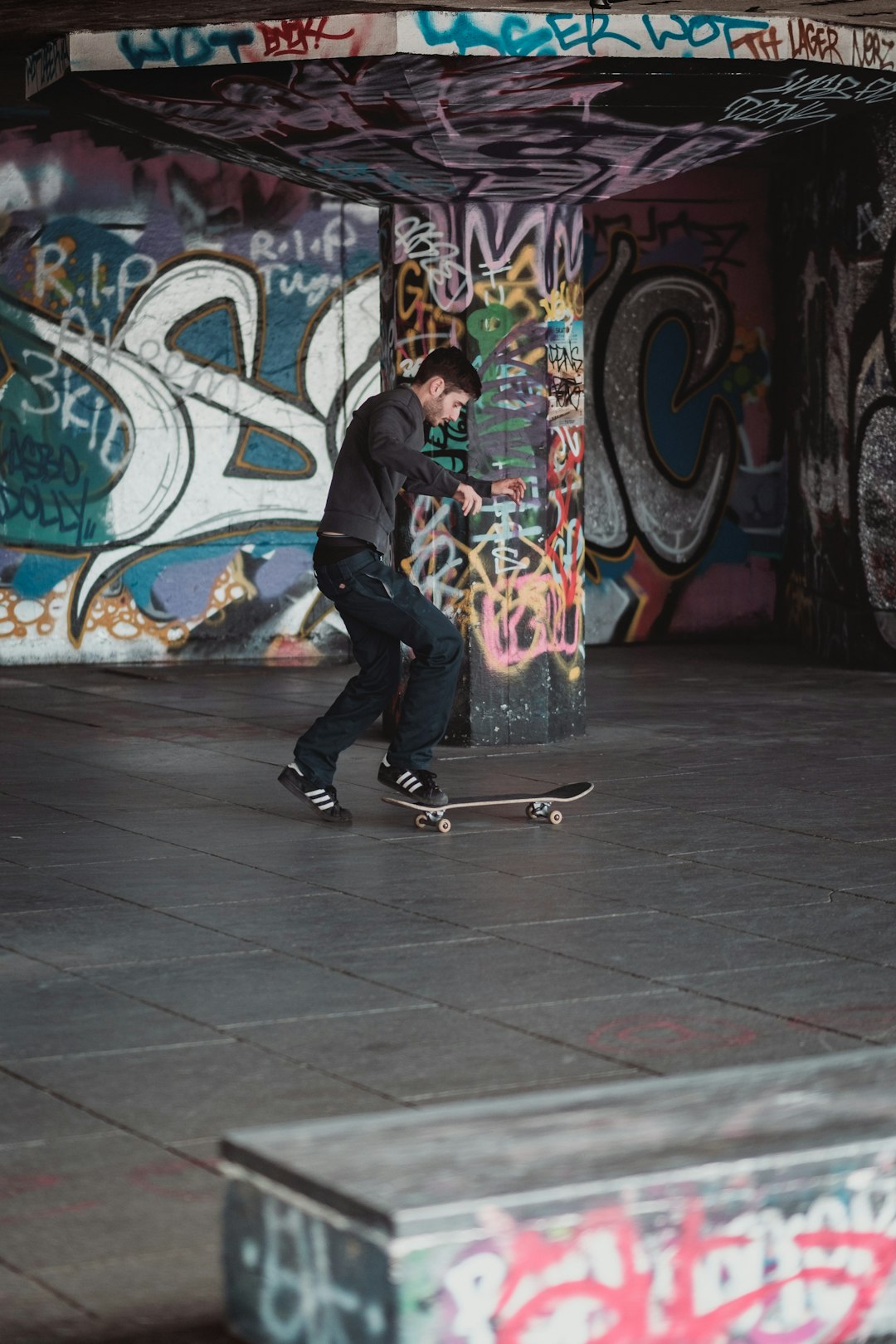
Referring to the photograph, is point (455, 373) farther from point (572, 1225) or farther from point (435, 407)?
point (572, 1225)

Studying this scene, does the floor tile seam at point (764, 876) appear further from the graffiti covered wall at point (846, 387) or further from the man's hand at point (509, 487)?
the graffiti covered wall at point (846, 387)

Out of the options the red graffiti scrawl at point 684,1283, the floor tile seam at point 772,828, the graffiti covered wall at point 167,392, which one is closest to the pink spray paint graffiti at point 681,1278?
the red graffiti scrawl at point 684,1283

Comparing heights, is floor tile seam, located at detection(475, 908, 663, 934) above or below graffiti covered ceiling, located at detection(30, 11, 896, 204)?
below

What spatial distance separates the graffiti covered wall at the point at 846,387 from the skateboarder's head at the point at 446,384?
23.8 feet

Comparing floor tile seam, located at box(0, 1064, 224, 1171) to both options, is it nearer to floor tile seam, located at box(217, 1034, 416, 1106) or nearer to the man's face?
floor tile seam, located at box(217, 1034, 416, 1106)

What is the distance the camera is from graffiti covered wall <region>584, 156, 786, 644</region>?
17.1 m

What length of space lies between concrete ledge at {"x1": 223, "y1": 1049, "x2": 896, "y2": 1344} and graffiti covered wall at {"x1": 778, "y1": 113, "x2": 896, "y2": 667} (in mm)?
12121

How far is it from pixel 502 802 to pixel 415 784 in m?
0.41

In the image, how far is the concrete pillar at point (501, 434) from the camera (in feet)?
36.3

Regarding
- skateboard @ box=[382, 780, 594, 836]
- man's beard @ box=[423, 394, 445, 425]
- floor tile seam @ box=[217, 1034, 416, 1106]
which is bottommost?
floor tile seam @ box=[217, 1034, 416, 1106]

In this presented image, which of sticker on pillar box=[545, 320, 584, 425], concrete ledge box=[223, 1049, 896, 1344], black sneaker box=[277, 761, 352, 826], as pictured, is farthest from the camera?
sticker on pillar box=[545, 320, 584, 425]

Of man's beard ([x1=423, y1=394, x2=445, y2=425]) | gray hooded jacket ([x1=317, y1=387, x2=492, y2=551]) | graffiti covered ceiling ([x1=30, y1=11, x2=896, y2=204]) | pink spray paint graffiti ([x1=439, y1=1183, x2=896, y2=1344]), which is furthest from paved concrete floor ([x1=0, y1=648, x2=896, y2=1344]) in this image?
graffiti covered ceiling ([x1=30, y1=11, x2=896, y2=204])

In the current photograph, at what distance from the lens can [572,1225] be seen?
3.06 m

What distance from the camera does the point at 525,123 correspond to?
10281 mm
